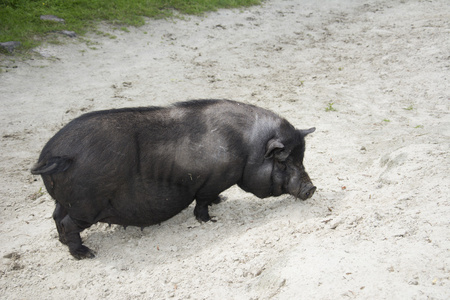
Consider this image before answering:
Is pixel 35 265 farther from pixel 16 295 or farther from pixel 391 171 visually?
pixel 391 171

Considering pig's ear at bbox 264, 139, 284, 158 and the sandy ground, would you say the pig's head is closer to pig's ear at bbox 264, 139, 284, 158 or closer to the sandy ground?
pig's ear at bbox 264, 139, 284, 158

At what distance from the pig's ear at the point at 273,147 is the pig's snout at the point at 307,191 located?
626 mm

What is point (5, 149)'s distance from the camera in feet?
26.1

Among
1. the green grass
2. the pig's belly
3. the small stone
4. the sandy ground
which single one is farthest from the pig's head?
the small stone

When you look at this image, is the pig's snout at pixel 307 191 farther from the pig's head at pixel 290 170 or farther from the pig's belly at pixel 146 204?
the pig's belly at pixel 146 204

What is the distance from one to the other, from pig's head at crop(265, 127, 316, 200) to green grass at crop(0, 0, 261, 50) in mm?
8986

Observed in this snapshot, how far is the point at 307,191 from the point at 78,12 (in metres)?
11.3

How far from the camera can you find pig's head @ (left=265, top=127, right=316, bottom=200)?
18.8ft

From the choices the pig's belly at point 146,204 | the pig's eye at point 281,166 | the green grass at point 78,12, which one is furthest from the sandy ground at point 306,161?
the green grass at point 78,12

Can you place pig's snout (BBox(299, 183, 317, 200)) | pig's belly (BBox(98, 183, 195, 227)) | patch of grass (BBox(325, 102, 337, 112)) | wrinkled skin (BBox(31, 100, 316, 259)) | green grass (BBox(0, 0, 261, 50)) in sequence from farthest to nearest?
green grass (BBox(0, 0, 261, 50)) < patch of grass (BBox(325, 102, 337, 112)) < pig's snout (BBox(299, 183, 317, 200)) < pig's belly (BBox(98, 183, 195, 227)) < wrinkled skin (BBox(31, 100, 316, 259))

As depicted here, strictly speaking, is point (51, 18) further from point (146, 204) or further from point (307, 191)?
point (307, 191)

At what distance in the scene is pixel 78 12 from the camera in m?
13.9

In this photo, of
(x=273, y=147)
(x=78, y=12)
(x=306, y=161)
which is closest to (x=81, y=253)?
(x=273, y=147)

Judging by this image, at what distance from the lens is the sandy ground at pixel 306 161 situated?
4141 mm
